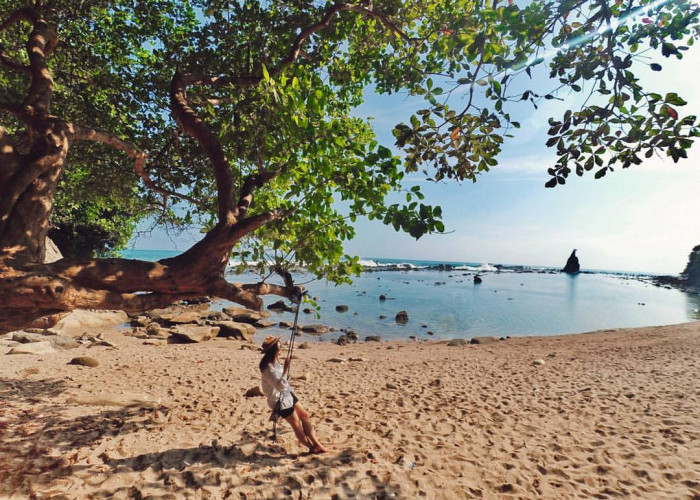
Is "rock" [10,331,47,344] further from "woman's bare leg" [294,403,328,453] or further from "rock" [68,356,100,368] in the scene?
"woman's bare leg" [294,403,328,453]

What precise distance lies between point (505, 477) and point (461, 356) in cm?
1038

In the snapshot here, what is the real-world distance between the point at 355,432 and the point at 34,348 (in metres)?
12.3

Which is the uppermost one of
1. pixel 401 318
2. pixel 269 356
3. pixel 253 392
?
pixel 269 356

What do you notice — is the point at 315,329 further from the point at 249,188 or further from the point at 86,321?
the point at 249,188

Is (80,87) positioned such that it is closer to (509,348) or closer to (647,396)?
(647,396)

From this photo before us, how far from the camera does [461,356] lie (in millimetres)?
14883

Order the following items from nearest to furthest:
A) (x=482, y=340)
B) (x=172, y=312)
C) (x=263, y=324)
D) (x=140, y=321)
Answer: (x=482, y=340)
(x=140, y=321)
(x=263, y=324)
(x=172, y=312)

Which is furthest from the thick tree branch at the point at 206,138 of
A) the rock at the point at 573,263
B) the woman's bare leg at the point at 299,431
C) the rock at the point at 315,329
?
the rock at the point at 573,263

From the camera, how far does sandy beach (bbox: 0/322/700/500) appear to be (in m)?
4.55

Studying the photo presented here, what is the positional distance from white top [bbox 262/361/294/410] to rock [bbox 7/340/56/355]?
11.0 m

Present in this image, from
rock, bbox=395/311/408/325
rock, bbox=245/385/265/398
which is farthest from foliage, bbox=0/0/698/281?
rock, bbox=395/311/408/325

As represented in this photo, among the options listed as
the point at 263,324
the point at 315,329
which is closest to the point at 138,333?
the point at 263,324

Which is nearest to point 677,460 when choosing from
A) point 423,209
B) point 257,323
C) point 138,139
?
point 423,209

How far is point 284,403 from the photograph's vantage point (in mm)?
5398
